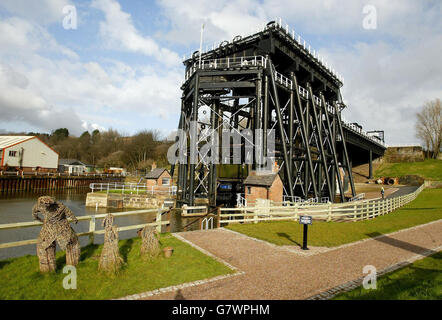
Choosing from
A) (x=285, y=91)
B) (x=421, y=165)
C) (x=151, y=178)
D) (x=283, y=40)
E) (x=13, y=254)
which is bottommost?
(x=13, y=254)

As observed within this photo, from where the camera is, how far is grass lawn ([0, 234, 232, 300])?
5.59 metres

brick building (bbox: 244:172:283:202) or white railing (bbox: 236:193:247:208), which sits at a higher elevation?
brick building (bbox: 244:172:283:202)

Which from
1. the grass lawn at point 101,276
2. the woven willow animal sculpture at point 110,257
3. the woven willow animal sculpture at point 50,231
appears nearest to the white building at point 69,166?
the grass lawn at point 101,276

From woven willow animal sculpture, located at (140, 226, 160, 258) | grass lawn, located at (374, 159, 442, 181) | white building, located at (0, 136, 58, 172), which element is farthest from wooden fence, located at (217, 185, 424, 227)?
white building, located at (0, 136, 58, 172)

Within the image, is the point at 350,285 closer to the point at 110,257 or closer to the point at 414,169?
the point at 110,257

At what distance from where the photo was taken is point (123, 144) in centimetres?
10525

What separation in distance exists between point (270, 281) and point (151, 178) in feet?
94.3

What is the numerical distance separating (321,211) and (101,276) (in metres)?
12.2

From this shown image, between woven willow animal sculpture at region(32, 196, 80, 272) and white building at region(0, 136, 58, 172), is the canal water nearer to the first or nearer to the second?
woven willow animal sculpture at region(32, 196, 80, 272)

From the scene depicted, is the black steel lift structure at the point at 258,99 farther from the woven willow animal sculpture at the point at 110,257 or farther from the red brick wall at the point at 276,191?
the woven willow animal sculpture at the point at 110,257

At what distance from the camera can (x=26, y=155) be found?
2295 inches

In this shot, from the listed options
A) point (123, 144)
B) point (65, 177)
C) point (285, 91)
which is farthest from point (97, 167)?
point (285, 91)

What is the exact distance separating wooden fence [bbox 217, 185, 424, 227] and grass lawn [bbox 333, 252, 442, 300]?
6.79m

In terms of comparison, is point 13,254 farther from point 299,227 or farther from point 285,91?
point 285,91
